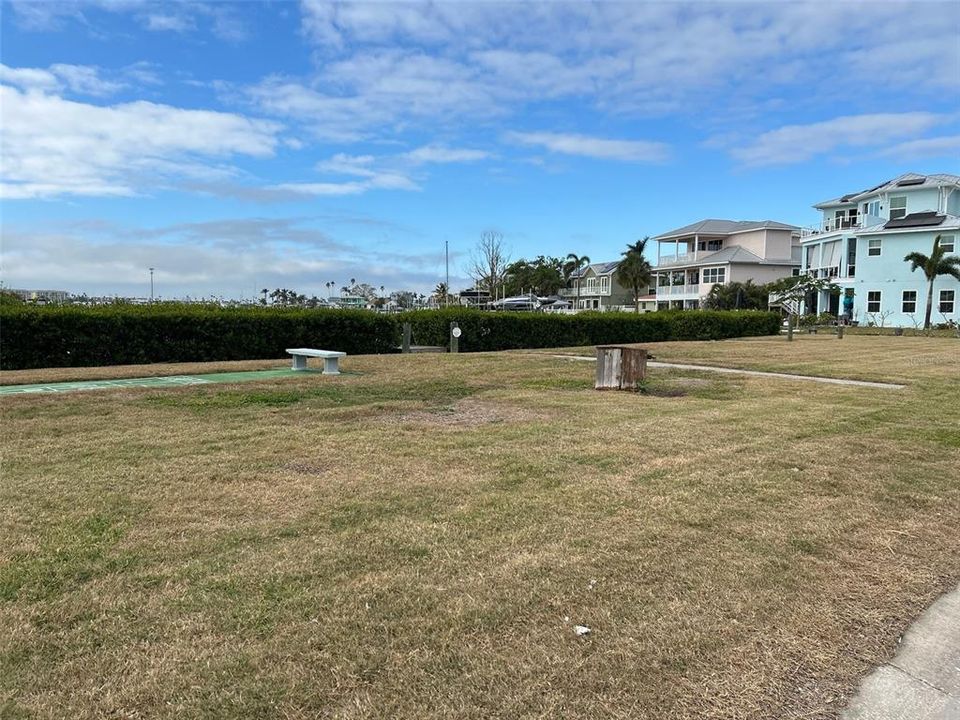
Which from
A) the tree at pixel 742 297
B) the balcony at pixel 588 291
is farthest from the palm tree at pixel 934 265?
the balcony at pixel 588 291

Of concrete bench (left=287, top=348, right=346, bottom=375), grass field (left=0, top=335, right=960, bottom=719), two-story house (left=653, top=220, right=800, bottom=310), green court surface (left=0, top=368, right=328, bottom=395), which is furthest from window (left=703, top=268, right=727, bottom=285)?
grass field (left=0, top=335, right=960, bottom=719)

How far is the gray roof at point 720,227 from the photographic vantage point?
60.4 meters

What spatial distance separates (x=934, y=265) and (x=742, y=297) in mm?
16456

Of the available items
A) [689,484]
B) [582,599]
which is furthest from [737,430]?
[582,599]

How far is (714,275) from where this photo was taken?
5816cm

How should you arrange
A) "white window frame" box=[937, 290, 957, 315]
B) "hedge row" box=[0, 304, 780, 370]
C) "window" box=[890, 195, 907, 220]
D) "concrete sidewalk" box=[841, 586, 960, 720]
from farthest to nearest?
"window" box=[890, 195, 907, 220] < "white window frame" box=[937, 290, 957, 315] < "hedge row" box=[0, 304, 780, 370] < "concrete sidewalk" box=[841, 586, 960, 720]

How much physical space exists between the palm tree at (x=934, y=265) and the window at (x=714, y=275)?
19432 mm

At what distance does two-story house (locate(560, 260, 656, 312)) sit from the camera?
75625 mm

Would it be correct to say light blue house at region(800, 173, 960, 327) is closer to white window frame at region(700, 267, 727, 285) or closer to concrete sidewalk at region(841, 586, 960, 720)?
white window frame at region(700, 267, 727, 285)

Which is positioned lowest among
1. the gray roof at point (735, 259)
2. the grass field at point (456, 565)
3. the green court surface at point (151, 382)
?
the grass field at point (456, 565)

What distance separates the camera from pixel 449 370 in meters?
12.4

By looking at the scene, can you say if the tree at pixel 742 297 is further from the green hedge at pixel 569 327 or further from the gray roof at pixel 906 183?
the green hedge at pixel 569 327

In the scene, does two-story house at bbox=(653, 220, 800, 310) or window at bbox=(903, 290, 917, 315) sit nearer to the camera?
window at bbox=(903, 290, 917, 315)

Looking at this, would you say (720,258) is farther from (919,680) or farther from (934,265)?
(919,680)
